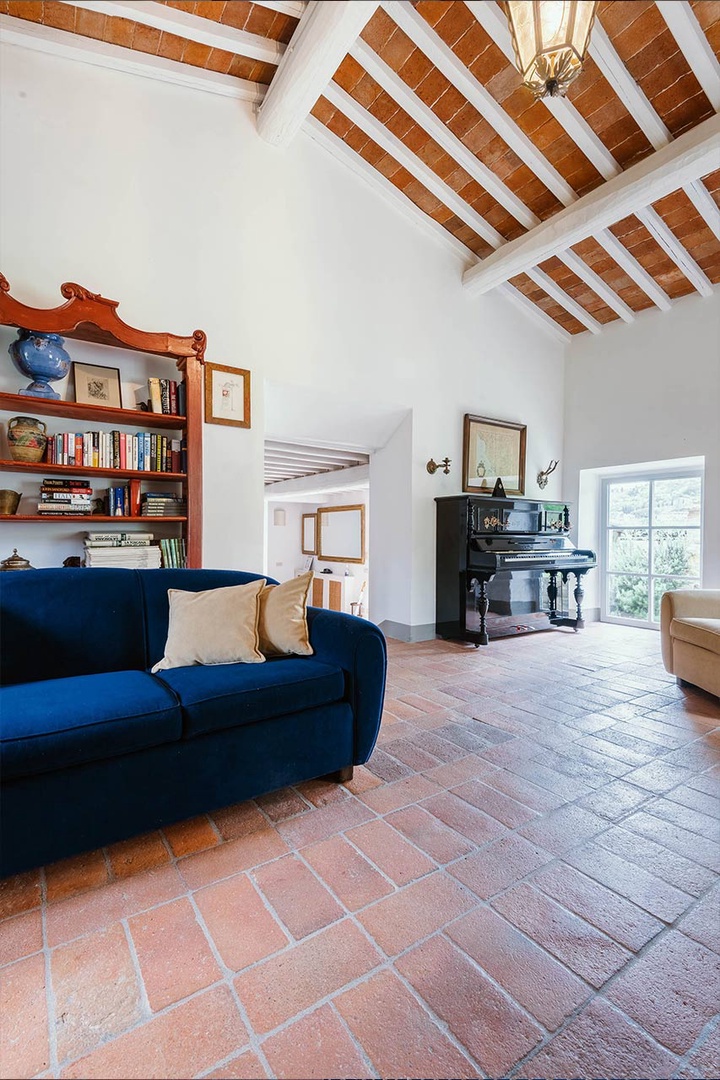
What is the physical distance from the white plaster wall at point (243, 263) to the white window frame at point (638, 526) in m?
1.88

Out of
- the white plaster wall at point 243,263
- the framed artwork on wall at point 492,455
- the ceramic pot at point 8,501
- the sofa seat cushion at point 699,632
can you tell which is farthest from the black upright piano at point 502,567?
the ceramic pot at point 8,501

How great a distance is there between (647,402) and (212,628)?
16.4 ft

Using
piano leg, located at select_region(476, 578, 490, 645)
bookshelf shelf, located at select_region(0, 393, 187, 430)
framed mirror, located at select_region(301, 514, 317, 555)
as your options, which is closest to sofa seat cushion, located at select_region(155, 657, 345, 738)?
bookshelf shelf, located at select_region(0, 393, 187, 430)

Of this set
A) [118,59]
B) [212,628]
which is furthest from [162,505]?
[118,59]

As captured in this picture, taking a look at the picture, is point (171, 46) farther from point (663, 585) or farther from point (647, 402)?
point (663, 585)

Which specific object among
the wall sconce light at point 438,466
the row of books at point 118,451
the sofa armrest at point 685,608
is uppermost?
the wall sconce light at point 438,466

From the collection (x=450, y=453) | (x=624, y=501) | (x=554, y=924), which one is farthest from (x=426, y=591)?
(x=554, y=924)

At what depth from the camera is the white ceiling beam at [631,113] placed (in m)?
2.68

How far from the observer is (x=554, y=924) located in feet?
4.23

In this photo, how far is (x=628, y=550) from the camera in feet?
18.3

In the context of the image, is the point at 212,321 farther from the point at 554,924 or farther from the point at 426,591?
the point at 554,924

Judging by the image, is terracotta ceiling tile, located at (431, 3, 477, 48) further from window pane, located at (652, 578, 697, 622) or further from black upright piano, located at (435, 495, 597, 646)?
window pane, located at (652, 578, 697, 622)

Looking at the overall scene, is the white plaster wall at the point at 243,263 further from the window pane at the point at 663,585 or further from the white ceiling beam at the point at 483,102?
the window pane at the point at 663,585

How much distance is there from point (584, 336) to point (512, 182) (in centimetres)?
229
